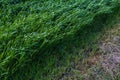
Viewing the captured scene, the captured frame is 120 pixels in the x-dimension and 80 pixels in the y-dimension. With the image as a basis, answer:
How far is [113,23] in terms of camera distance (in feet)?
8.45

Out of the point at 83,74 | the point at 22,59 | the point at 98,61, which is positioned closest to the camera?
the point at 22,59

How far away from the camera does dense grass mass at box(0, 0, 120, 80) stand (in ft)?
6.00

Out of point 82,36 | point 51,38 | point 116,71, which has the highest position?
point 51,38

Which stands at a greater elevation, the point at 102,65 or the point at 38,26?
the point at 38,26

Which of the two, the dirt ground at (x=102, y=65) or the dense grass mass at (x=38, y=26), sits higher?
the dense grass mass at (x=38, y=26)

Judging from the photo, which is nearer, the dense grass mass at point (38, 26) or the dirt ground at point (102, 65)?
the dense grass mass at point (38, 26)

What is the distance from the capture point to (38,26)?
2.12 m

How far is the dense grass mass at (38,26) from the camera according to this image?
1.83 meters

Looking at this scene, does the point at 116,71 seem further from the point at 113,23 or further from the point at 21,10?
the point at 21,10

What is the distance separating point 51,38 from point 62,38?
106 mm

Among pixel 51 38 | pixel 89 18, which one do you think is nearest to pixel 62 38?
pixel 51 38

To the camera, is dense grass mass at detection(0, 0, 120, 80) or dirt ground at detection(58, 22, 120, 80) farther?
dirt ground at detection(58, 22, 120, 80)

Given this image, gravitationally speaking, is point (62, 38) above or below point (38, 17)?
below

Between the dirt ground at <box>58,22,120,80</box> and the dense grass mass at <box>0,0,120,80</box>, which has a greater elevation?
the dense grass mass at <box>0,0,120,80</box>
